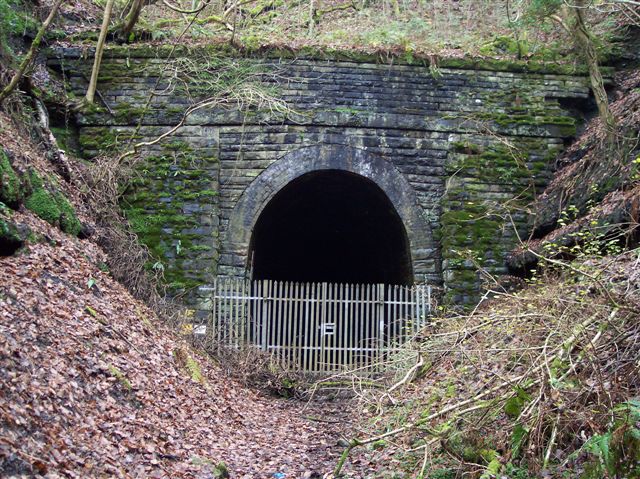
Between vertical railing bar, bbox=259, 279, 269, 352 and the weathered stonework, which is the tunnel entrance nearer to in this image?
the weathered stonework

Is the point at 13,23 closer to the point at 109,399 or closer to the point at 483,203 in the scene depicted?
the point at 109,399

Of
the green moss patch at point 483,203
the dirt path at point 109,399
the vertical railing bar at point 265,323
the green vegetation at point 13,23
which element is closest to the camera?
the dirt path at point 109,399

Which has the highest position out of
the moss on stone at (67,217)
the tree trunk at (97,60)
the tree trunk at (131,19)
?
the tree trunk at (131,19)

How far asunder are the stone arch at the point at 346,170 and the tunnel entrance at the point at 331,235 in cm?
19

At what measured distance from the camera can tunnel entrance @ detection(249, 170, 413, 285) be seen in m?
13.3

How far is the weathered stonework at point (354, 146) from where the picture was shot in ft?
39.1

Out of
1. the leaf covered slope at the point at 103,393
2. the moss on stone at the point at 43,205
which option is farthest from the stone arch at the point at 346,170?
the moss on stone at the point at 43,205

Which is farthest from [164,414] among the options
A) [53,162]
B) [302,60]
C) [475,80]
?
[475,80]

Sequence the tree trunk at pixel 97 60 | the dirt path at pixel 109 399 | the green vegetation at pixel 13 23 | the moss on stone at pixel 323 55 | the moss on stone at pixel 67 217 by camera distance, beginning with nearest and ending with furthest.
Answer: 1. the dirt path at pixel 109 399
2. the moss on stone at pixel 67 217
3. the green vegetation at pixel 13 23
4. the tree trunk at pixel 97 60
5. the moss on stone at pixel 323 55

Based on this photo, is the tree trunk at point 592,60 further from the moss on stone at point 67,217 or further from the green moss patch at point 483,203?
the moss on stone at point 67,217

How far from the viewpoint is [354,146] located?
12.2 m

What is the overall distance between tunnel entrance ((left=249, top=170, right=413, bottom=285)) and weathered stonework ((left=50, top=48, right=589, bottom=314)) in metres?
0.51

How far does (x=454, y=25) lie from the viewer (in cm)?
1897

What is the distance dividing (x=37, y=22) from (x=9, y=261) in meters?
7.43
